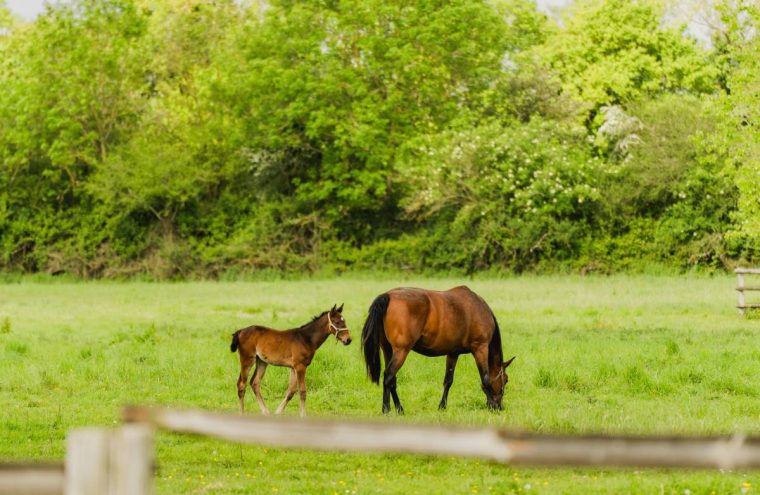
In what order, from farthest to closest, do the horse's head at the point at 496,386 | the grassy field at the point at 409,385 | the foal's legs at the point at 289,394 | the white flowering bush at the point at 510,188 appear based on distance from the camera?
1. the white flowering bush at the point at 510,188
2. the horse's head at the point at 496,386
3. the foal's legs at the point at 289,394
4. the grassy field at the point at 409,385

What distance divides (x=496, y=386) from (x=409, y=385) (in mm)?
2108

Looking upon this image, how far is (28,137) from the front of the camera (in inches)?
1818

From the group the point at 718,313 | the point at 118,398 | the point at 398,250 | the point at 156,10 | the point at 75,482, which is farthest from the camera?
the point at 156,10

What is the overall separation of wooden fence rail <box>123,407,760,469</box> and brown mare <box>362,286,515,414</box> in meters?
8.95

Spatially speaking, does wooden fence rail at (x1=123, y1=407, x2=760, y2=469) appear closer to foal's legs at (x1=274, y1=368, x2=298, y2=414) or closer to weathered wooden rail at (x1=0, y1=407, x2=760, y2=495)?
weathered wooden rail at (x1=0, y1=407, x2=760, y2=495)

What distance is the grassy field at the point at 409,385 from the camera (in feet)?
29.5

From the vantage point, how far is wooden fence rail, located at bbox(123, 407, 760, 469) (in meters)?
3.43

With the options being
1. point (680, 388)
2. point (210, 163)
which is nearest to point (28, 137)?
point (210, 163)

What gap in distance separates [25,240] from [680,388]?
130 feet

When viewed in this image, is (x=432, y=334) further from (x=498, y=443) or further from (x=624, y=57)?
(x=624, y=57)

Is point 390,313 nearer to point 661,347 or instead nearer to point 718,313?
point 661,347

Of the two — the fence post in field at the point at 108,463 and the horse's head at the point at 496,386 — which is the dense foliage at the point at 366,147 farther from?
the fence post in field at the point at 108,463

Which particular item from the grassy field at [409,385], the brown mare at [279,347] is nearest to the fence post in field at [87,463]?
the grassy field at [409,385]

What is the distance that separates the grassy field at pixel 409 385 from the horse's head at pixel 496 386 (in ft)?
0.74
